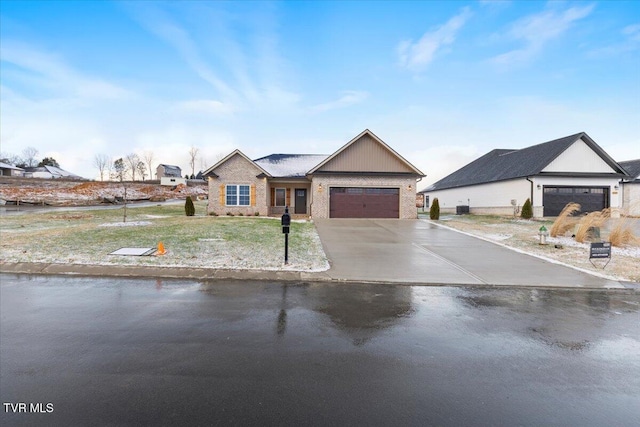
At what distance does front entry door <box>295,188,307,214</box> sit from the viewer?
88.6 ft

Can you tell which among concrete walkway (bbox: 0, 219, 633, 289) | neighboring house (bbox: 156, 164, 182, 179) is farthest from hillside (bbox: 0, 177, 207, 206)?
concrete walkway (bbox: 0, 219, 633, 289)

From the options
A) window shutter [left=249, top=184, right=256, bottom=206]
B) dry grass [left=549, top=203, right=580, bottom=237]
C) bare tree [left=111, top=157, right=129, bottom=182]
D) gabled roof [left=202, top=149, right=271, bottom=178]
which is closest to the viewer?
dry grass [left=549, top=203, right=580, bottom=237]

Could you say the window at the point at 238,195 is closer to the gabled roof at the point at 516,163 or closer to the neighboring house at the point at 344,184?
Result: the neighboring house at the point at 344,184

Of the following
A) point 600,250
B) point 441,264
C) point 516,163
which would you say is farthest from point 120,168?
point 600,250

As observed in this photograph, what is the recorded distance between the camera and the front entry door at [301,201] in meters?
27.0

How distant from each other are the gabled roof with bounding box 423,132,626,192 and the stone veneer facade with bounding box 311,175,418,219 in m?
10.3

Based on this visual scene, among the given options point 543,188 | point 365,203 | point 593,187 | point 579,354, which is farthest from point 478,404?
point 593,187

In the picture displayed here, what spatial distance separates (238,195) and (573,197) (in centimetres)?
2652

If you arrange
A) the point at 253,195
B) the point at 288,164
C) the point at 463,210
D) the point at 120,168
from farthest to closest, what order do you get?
the point at 120,168, the point at 463,210, the point at 288,164, the point at 253,195

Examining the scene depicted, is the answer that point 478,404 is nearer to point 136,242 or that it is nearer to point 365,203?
point 136,242

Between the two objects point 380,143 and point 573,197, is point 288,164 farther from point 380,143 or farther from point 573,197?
point 573,197

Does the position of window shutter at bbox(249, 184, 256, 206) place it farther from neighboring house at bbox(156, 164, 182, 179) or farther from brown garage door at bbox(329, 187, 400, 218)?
neighboring house at bbox(156, 164, 182, 179)

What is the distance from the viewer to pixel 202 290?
6.45 metres

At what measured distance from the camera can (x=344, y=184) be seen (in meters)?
23.8
